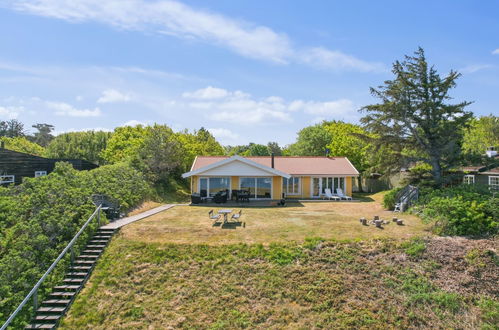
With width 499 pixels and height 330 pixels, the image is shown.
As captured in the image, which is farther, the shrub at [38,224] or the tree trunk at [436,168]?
the tree trunk at [436,168]

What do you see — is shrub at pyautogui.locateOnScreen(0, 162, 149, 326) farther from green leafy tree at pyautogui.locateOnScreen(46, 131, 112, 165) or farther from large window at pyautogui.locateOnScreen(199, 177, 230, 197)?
green leafy tree at pyautogui.locateOnScreen(46, 131, 112, 165)

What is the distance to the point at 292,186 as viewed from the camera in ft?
90.3

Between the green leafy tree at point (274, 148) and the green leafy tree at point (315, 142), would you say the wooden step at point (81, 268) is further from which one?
the green leafy tree at point (274, 148)

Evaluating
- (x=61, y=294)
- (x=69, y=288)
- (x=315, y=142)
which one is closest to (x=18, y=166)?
(x=69, y=288)

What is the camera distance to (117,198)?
18.2 m

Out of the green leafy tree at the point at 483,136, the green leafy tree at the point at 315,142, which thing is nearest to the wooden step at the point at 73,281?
the green leafy tree at the point at 483,136

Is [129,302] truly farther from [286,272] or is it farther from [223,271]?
[286,272]

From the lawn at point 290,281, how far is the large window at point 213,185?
10.5 m

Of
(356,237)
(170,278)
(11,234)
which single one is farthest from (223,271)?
(11,234)

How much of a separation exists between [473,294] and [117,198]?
1757 cm

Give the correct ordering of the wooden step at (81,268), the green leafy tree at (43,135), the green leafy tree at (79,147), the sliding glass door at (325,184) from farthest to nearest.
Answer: the green leafy tree at (43,135) → the green leafy tree at (79,147) → the sliding glass door at (325,184) → the wooden step at (81,268)

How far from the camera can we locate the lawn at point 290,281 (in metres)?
9.53

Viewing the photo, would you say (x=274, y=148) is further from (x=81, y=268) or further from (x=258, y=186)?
(x=81, y=268)

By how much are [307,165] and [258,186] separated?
5965mm
